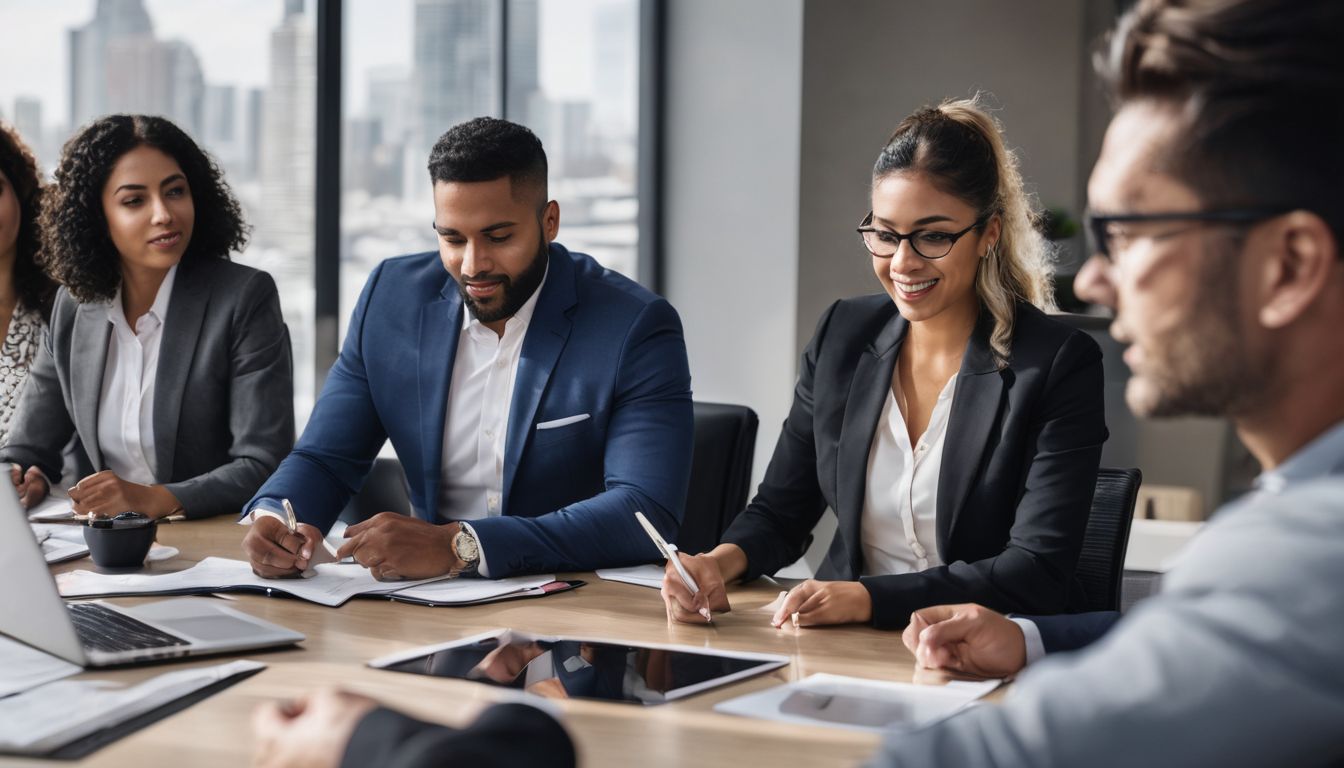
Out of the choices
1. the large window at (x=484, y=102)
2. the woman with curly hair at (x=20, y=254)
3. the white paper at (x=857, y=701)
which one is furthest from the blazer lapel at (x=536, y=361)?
the large window at (x=484, y=102)

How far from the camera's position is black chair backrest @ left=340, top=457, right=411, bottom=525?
271cm

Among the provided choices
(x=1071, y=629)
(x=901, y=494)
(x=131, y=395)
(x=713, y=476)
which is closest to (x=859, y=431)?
(x=901, y=494)

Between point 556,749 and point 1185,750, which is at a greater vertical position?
point 1185,750

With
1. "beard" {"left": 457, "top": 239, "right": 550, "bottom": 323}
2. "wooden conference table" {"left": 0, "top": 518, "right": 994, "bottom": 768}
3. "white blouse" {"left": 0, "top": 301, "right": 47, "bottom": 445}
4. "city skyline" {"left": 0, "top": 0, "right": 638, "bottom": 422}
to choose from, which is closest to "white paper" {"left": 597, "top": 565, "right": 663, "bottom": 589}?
"wooden conference table" {"left": 0, "top": 518, "right": 994, "bottom": 768}

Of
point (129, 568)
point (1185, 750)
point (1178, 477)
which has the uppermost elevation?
point (1185, 750)

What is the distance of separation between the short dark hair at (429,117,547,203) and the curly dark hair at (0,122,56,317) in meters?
1.33

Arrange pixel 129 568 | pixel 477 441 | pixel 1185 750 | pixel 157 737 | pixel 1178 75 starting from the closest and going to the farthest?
pixel 1185 750, pixel 1178 75, pixel 157 737, pixel 129 568, pixel 477 441

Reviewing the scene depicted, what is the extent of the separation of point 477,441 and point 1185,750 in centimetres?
188

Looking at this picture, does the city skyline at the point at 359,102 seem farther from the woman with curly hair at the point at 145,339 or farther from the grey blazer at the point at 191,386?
the grey blazer at the point at 191,386

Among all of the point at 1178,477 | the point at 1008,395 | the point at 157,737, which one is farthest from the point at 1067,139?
the point at 157,737

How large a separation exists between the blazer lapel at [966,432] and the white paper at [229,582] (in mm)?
858

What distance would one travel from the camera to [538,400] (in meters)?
2.43

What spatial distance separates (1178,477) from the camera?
4.73 m

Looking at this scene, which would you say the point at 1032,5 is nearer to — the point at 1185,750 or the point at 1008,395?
the point at 1008,395
